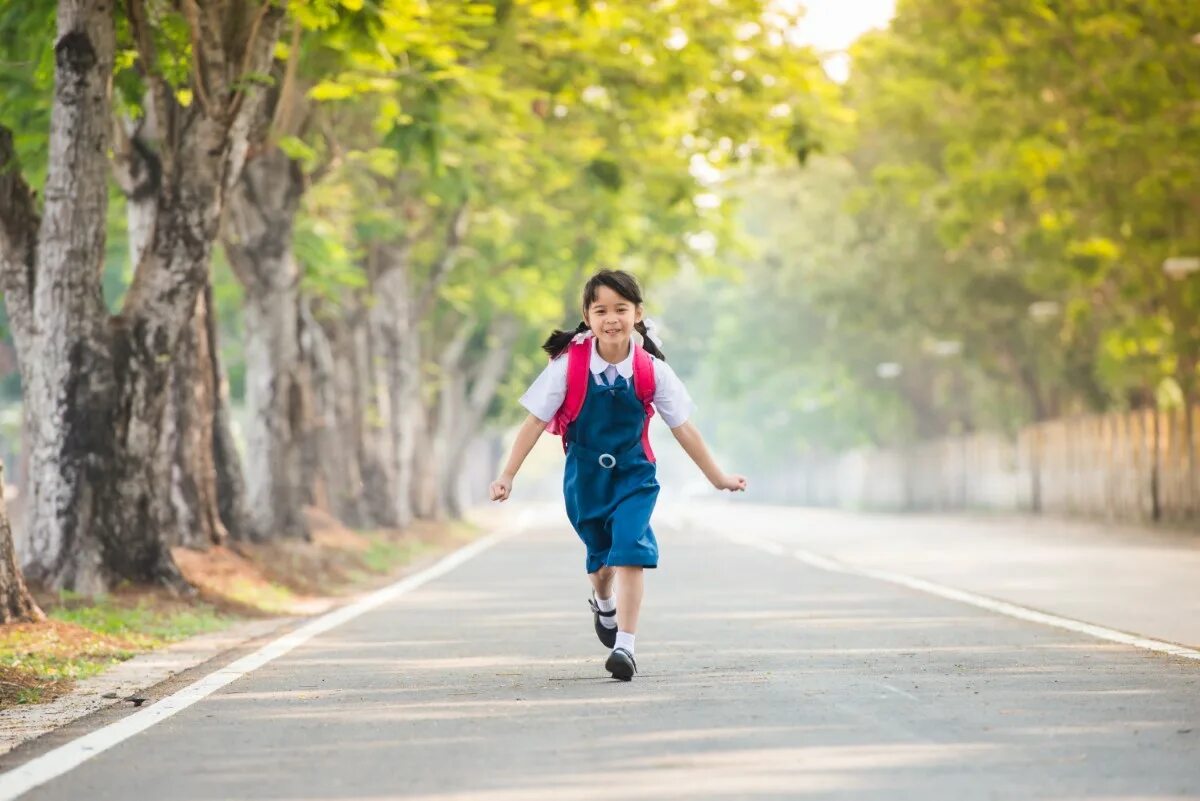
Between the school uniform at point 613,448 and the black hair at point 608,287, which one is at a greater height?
the black hair at point 608,287

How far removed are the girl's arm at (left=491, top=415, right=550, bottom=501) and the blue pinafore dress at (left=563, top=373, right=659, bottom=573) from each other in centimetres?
16

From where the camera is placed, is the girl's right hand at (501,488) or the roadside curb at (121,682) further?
the girl's right hand at (501,488)

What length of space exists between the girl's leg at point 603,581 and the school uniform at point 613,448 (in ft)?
0.48

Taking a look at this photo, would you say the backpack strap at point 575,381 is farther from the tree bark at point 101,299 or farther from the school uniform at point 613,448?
the tree bark at point 101,299

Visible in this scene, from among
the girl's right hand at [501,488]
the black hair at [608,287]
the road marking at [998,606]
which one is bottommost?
the road marking at [998,606]

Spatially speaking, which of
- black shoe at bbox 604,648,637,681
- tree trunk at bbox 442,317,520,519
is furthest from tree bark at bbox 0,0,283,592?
tree trunk at bbox 442,317,520,519

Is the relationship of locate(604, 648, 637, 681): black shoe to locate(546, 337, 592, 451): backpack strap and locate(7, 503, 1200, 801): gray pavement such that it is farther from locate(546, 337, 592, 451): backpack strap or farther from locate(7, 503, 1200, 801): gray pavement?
locate(546, 337, 592, 451): backpack strap

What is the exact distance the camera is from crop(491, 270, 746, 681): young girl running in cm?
1093

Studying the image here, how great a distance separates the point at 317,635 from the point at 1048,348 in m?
37.0

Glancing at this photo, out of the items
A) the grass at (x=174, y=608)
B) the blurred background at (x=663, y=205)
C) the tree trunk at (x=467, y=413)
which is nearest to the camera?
the grass at (x=174, y=608)

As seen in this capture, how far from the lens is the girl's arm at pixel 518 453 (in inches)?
426

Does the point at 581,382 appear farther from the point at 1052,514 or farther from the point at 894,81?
the point at 1052,514

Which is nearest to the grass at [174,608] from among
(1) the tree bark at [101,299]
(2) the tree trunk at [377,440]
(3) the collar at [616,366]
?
(1) the tree bark at [101,299]

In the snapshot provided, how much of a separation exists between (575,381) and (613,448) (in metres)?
0.37
